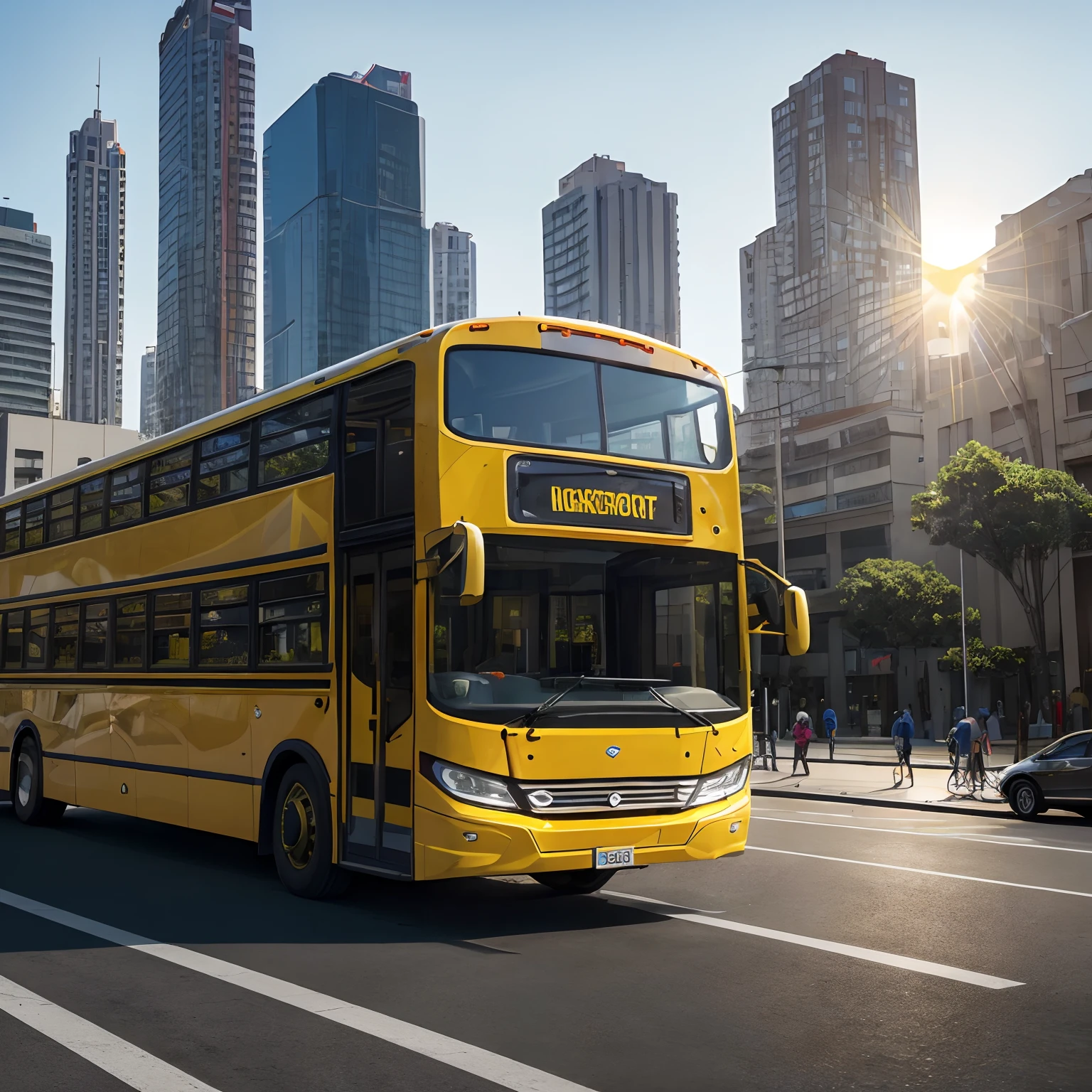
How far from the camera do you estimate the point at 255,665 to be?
1095cm

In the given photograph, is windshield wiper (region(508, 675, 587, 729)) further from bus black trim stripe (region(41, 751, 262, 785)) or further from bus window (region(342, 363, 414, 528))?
bus black trim stripe (region(41, 751, 262, 785))

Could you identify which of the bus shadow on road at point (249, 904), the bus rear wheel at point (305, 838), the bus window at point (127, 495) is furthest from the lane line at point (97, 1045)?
the bus window at point (127, 495)

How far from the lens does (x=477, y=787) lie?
843 centimetres

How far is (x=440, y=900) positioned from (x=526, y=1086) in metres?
5.18

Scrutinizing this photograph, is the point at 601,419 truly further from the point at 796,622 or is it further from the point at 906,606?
the point at 906,606

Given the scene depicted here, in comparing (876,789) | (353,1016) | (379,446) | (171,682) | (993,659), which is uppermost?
(379,446)

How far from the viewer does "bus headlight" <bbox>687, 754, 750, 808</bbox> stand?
9211 mm

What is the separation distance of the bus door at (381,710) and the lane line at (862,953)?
88.1 inches

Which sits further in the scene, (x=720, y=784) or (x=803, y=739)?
(x=803, y=739)

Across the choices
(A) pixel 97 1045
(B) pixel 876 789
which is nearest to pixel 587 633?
(A) pixel 97 1045

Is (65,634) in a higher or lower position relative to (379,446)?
lower

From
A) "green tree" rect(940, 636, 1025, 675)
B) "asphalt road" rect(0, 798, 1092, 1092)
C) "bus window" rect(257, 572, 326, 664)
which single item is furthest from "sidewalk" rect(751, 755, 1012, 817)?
"green tree" rect(940, 636, 1025, 675)

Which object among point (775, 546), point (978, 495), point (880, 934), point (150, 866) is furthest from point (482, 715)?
point (775, 546)

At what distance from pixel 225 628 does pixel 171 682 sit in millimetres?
1337
